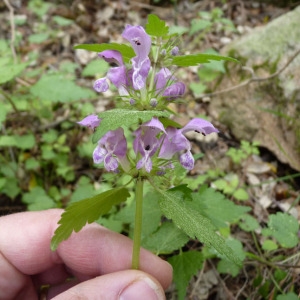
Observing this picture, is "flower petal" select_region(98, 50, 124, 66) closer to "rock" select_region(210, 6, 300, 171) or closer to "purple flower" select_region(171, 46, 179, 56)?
"purple flower" select_region(171, 46, 179, 56)

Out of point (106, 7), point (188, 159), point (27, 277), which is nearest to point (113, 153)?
point (188, 159)

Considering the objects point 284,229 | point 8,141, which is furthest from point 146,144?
point 8,141

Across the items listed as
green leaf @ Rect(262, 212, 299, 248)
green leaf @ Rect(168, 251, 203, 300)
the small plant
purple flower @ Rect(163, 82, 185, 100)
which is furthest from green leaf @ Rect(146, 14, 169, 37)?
the small plant

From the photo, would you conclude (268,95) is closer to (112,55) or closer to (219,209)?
(219,209)

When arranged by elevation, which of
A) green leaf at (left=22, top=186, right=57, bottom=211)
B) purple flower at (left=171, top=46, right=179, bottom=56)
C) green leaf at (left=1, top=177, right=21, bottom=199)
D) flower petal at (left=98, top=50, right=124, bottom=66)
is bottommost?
green leaf at (left=1, top=177, right=21, bottom=199)

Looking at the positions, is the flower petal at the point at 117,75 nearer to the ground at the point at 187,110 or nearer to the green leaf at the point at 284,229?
the ground at the point at 187,110

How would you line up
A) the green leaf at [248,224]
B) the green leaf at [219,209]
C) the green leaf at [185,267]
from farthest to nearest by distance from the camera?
the green leaf at [248,224] < the green leaf at [219,209] < the green leaf at [185,267]

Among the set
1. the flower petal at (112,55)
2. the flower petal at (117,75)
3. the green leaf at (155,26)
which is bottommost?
the flower petal at (117,75)

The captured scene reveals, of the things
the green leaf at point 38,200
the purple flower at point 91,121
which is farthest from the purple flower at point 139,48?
the green leaf at point 38,200
